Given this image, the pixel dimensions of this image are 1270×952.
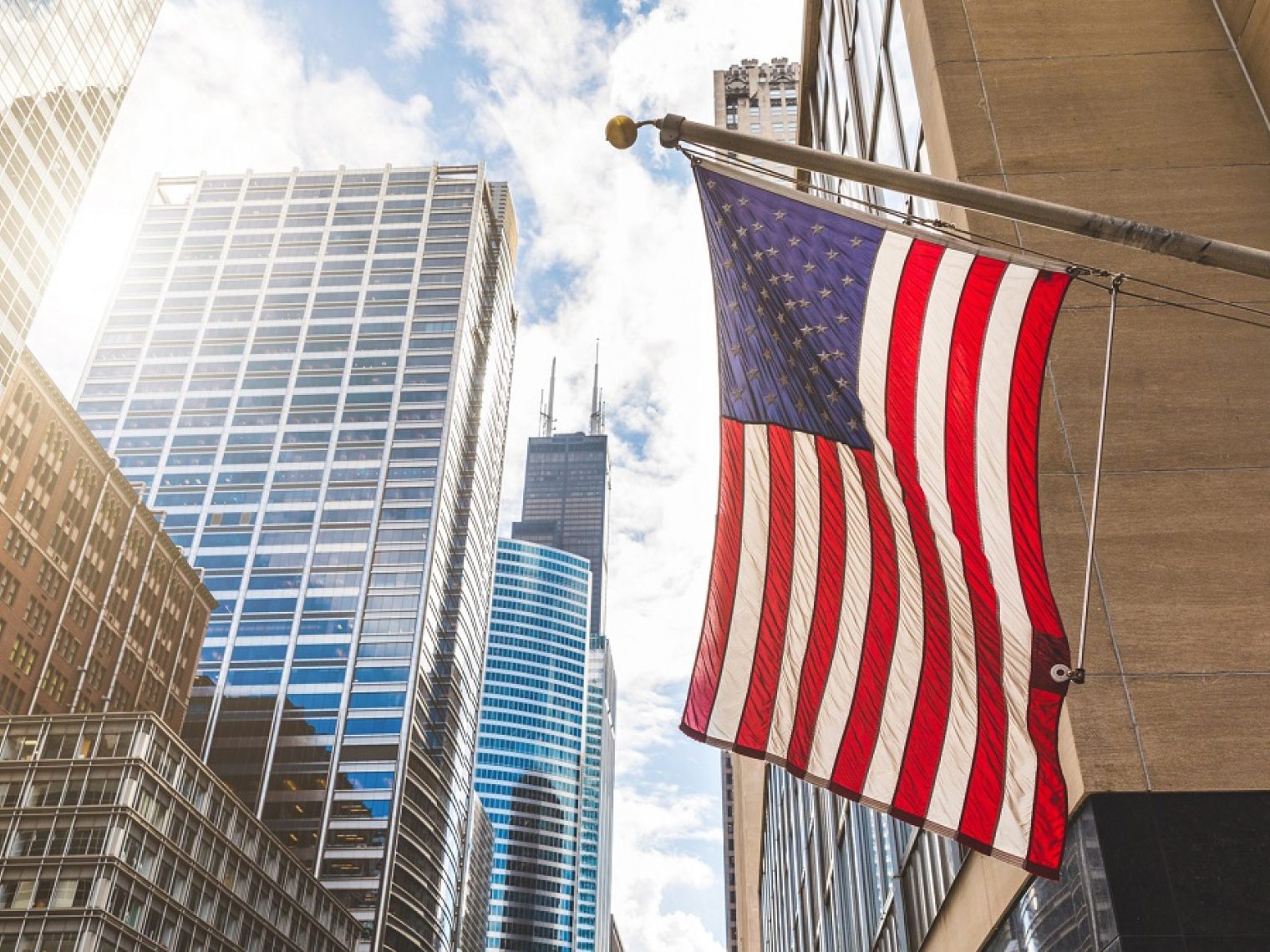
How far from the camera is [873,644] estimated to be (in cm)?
888

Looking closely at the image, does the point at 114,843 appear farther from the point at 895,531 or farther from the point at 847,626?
the point at 895,531

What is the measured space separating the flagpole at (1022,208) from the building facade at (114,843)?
50.6 meters

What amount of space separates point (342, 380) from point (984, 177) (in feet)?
460

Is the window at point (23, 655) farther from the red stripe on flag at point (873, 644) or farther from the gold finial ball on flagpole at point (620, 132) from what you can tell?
the gold finial ball on flagpole at point (620, 132)

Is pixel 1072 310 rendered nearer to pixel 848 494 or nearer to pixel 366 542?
pixel 848 494

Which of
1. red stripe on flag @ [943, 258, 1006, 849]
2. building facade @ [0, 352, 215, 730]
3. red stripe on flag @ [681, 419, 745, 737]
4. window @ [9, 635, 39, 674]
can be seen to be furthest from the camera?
building facade @ [0, 352, 215, 730]

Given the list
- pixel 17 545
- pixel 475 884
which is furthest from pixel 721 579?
pixel 475 884

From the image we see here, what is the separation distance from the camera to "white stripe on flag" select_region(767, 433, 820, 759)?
30.2ft

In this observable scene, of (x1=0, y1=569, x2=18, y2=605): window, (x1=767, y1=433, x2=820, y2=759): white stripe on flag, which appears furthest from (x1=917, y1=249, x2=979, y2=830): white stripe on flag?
(x1=0, y1=569, x2=18, y2=605): window

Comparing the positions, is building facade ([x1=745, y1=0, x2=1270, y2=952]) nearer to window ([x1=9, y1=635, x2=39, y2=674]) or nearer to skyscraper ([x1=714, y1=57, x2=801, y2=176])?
window ([x1=9, y1=635, x2=39, y2=674])

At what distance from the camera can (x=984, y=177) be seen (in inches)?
480

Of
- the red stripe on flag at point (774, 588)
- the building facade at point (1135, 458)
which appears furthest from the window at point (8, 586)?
the red stripe on flag at point (774, 588)

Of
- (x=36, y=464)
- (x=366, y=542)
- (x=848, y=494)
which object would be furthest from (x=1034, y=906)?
(x=366, y=542)

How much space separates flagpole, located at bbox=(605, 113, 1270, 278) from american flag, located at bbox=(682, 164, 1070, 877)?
1330 mm
